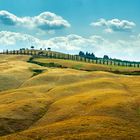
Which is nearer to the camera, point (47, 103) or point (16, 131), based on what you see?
point (16, 131)

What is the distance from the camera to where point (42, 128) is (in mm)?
90125

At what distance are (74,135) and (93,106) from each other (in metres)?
25.4

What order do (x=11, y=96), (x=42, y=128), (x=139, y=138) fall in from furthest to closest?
(x=11, y=96) → (x=42, y=128) → (x=139, y=138)

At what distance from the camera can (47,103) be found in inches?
4680

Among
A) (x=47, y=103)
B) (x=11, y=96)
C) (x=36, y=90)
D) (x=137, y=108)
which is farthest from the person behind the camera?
(x=36, y=90)

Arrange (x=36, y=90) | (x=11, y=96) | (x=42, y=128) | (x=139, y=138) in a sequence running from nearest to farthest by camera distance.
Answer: (x=139, y=138) < (x=42, y=128) < (x=11, y=96) < (x=36, y=90)

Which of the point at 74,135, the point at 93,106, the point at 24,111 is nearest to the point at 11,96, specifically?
the point at 24,111

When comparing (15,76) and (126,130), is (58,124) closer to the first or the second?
(126,130)

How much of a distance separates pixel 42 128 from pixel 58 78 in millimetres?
80503

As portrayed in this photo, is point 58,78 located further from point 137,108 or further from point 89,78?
point 137,108

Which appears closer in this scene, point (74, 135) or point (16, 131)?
point (74, 135)

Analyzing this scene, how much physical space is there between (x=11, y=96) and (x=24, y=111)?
75.9 ft

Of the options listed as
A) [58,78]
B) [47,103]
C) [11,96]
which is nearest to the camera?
[47,103]

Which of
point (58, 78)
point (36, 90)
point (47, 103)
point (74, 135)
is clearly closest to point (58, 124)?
point (74, 135)
